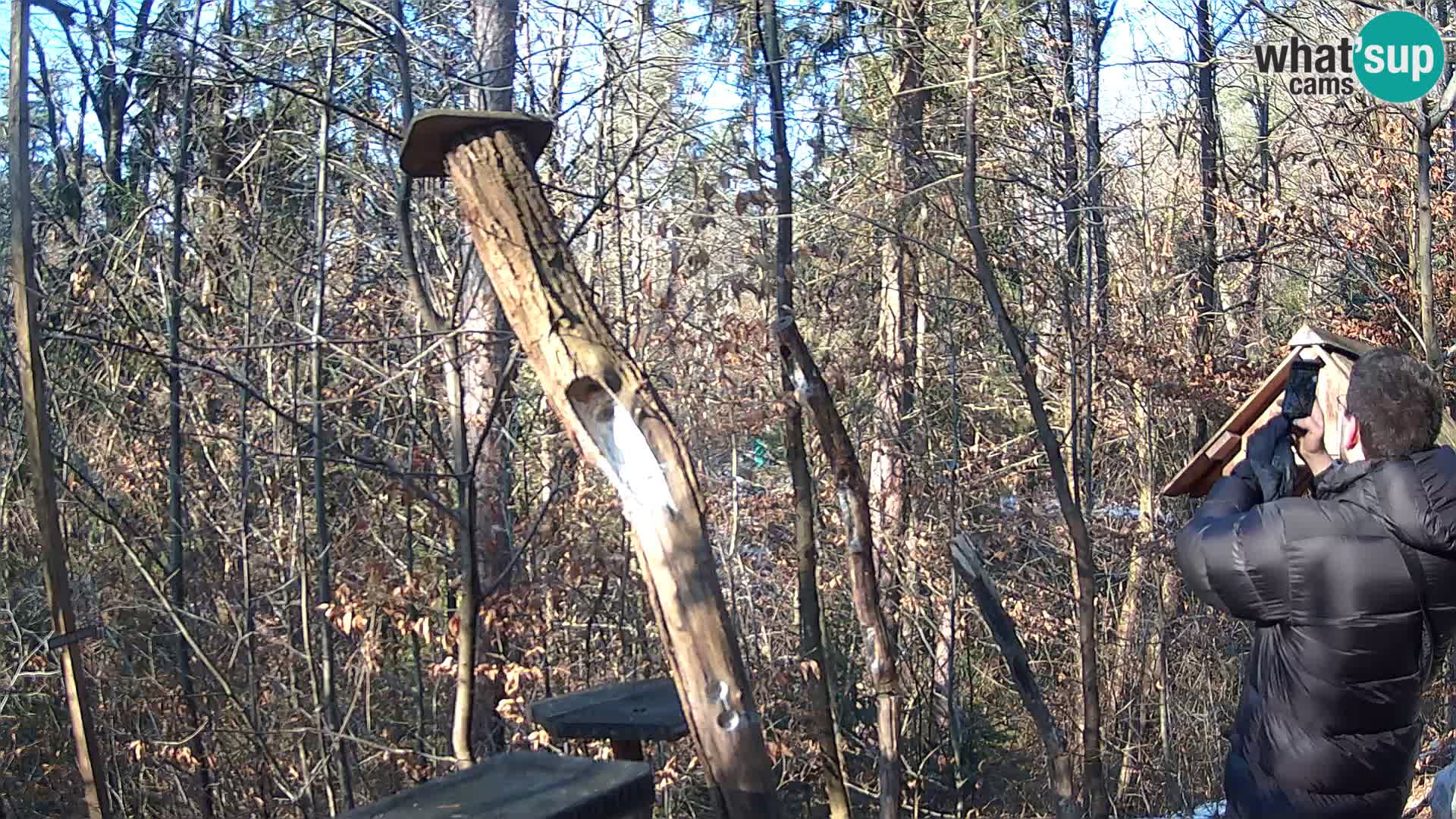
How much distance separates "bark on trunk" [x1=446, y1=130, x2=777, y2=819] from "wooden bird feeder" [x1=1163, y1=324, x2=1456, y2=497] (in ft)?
4.46

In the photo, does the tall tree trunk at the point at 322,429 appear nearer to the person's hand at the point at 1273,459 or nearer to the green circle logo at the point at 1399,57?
the person's hand at the point at 1273,459

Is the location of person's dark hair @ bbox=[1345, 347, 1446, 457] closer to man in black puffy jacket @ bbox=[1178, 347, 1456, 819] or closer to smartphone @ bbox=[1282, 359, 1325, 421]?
man in black puffy jacket @ bbox=[1178, 347, 1456, 819]

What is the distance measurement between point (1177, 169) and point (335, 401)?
6.85 m

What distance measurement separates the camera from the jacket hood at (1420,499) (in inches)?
89.4

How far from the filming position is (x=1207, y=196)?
8.75 metres

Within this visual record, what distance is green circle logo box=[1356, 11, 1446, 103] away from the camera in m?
6.11

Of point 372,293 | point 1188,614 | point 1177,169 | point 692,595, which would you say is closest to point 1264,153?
point 1177,169

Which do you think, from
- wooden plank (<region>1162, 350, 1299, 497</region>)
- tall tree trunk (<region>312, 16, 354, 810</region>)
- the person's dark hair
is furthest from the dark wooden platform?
tall tree trunk (<region>312, 16, 354, 810</region>)

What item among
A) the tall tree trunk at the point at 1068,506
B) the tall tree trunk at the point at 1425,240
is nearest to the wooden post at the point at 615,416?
the tall tree trunk at the point at 1068,506

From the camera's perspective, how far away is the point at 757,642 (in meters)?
8.22

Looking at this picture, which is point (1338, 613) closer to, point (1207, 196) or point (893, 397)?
point (893, 397)

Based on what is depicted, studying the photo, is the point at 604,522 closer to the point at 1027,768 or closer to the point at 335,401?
the point at 335,401

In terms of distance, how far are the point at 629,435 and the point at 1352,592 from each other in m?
1.70

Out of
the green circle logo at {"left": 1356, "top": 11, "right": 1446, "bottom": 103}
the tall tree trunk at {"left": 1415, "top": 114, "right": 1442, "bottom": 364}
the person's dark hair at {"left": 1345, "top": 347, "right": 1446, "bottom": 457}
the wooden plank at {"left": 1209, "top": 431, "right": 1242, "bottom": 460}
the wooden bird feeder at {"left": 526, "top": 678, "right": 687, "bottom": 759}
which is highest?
the green circle logo at {"left": 1356, "top": 11, "right": 1446, "bottom": 103}
